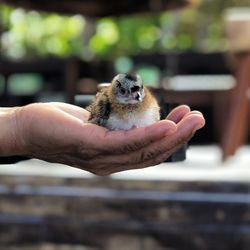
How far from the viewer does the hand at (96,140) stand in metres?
1.47

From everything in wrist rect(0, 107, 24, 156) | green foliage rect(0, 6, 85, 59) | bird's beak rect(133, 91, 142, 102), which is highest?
bird's beak rect(133, 91, 142, 102)

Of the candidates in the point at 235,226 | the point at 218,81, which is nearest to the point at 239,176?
the point at 235,226

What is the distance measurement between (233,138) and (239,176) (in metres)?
1.13

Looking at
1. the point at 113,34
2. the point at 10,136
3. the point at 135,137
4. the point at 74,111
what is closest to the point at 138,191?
the point at 74,111

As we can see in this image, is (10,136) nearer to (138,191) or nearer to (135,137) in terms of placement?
(135,137)

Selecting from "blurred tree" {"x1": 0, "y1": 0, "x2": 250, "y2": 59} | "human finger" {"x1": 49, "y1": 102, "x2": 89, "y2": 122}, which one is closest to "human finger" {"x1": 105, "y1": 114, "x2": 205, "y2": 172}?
"human finger" {"x1": 49, "y1": 102, "x2": 89, "y2": 122}

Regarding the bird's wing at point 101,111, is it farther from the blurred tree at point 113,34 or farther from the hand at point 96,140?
the blurred tree at point 113,34

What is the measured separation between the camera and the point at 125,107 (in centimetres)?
181

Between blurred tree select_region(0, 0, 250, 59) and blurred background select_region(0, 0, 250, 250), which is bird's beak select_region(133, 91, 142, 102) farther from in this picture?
blurred tree select_region(0, 0, 250, 59)

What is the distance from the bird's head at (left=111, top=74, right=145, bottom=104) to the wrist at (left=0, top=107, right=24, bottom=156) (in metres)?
0.28

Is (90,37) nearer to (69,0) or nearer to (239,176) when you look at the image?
(69,0)

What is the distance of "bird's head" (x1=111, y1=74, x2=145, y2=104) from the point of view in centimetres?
177

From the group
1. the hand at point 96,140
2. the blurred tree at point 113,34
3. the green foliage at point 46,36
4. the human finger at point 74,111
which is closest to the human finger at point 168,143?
the hand at point 96,140

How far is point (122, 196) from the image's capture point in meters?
3.36
